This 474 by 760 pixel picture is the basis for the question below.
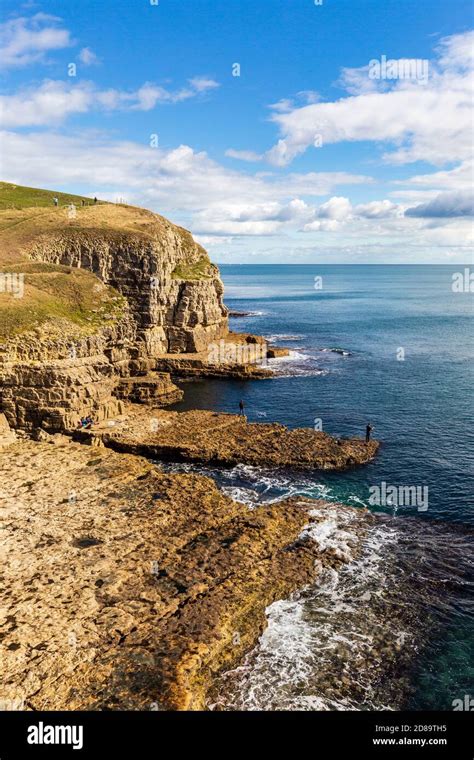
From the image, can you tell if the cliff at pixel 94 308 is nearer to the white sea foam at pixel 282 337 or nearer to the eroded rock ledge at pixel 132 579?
the eroded rock ledge at pixel 132 579

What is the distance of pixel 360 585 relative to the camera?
31.2 meters

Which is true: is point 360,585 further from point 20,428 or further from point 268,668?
point 20,428

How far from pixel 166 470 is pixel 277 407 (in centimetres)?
2347

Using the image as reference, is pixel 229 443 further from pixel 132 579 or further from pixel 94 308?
pixel 94 308

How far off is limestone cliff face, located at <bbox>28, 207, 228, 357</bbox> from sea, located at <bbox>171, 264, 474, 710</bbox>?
14840mm

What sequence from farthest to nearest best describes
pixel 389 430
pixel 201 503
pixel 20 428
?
1. pixel 389 430
2. pixel 20 428
3. pixel 201 503

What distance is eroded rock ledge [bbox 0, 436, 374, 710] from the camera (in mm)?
22594

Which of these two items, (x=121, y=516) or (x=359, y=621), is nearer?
(x=359, y=621)

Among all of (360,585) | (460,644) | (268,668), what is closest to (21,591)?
(268,668)

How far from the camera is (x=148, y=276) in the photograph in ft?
289

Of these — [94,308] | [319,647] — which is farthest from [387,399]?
[319,647]

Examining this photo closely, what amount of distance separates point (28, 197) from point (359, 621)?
126039 mm

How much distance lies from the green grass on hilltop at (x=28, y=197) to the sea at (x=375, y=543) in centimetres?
6670
